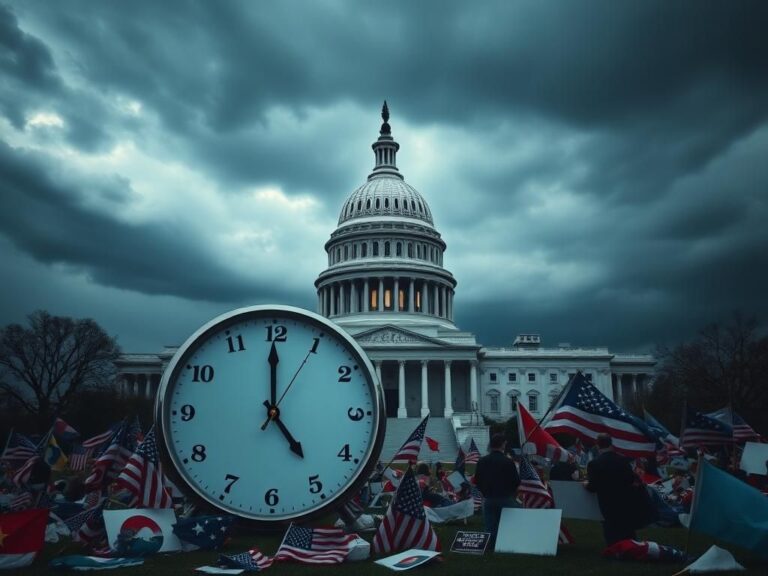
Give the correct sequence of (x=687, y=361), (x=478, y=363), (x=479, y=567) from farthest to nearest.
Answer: (x=478, y=363), (x=687, y=361), (x=479, y=567)

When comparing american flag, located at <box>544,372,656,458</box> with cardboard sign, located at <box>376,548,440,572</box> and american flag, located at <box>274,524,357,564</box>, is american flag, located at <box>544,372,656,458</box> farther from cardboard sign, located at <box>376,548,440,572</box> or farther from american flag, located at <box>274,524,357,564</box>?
american flag, located at <box>274,524,357,564</box>

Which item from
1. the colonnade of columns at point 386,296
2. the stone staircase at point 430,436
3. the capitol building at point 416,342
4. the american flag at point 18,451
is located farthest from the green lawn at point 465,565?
the colonnade of columns at point 386,296

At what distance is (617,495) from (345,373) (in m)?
4.54

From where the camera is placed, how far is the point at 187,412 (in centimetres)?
757

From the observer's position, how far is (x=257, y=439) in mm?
7480

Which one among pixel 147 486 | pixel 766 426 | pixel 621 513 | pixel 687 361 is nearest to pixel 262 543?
pixel 147 486

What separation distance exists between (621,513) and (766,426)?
39558 mm

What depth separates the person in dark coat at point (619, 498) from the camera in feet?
31.0

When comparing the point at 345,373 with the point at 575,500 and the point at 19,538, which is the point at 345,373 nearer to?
the point at 575,500

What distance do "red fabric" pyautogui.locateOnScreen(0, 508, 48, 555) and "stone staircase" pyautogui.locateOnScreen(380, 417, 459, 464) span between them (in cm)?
4176

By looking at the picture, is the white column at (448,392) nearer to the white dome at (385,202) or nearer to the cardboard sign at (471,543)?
the white dome at (385,202)

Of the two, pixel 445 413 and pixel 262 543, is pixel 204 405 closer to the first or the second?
pixel 262 543

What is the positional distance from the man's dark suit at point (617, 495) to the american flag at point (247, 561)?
4707 millimetres

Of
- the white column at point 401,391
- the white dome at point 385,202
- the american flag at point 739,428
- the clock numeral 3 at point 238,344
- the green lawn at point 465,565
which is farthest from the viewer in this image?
the white dome at point 385,202
